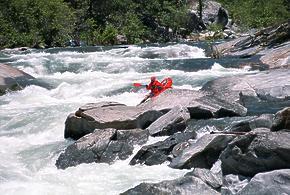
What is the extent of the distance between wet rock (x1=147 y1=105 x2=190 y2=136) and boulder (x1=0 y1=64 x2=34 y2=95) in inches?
284

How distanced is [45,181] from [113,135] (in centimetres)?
171

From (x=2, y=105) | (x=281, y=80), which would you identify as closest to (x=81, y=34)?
(x=2, y=105)

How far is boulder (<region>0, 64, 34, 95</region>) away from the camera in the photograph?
15006mm

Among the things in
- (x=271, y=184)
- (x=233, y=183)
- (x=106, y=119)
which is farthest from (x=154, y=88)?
(x=271, y=184)

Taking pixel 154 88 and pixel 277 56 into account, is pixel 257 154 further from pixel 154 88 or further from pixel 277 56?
pixel 277 56

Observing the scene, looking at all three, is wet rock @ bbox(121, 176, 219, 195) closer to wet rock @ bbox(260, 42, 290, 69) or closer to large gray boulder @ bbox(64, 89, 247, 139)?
large gray boulder @ bbox(64, 89, 247, 139)

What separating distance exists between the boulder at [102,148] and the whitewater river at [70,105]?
192 millimetres

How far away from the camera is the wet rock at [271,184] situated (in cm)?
522

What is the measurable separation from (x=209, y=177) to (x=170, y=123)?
2909 millimetres

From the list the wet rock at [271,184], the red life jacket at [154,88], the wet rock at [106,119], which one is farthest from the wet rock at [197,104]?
the wet rock at [271,184]

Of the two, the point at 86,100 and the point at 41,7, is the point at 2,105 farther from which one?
the point at 41,7

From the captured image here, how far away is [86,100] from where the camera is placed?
13602 mm

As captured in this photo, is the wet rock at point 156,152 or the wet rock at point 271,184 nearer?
the wet rock at point 271,184

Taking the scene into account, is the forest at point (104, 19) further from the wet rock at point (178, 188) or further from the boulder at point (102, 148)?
the wet rock at point (178, 188)
